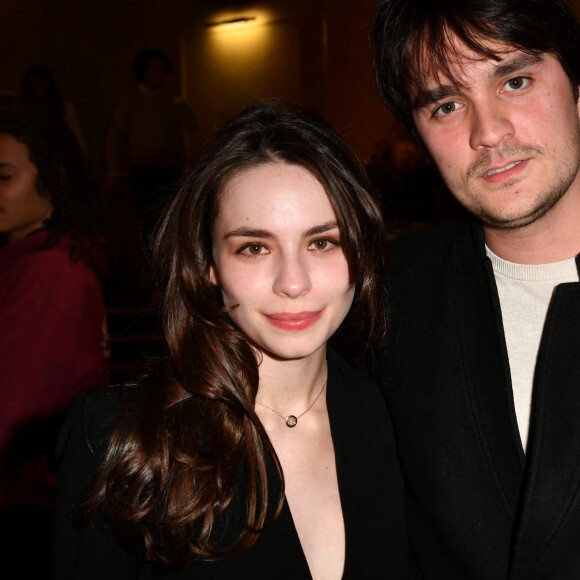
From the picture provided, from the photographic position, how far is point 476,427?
166 centimetres

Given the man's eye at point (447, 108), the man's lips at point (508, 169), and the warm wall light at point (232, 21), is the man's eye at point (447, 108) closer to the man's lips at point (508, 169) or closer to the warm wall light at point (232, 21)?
the man's lips at point (508, 169)

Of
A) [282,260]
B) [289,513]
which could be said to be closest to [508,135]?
[282,260]

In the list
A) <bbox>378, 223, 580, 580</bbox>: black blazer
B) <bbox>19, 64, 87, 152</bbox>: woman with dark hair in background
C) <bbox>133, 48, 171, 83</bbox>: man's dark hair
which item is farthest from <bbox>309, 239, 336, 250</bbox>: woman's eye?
<bbox>19, 64, 87, 152</bbox>: woman with dark hair in background

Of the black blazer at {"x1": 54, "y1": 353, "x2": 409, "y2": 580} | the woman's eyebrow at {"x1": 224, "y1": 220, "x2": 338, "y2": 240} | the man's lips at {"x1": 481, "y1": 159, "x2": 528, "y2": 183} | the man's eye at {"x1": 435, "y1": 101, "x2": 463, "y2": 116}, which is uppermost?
the man's eye at {"x1": 435, "y1": 101, "x2": 463, "y2": 116}

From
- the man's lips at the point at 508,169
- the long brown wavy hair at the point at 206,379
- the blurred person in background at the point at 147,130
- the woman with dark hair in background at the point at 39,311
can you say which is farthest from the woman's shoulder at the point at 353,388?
the blurred person in background at the point at 147,130

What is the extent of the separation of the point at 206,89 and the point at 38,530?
5.20 m

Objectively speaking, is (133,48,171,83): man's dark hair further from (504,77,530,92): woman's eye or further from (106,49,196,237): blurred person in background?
(504,77,530,92): woman's eye

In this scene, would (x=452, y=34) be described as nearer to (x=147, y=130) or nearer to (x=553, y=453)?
(x=553, y=453)

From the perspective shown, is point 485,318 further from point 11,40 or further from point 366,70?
point 11,40

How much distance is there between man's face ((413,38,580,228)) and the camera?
171cm

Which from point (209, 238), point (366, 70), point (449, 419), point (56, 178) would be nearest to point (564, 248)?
point (449, 419)

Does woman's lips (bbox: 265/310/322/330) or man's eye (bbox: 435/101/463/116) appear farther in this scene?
man's eye (bbox: 435/101/463/116)

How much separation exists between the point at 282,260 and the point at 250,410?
0.37 metres

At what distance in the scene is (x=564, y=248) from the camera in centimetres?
174
